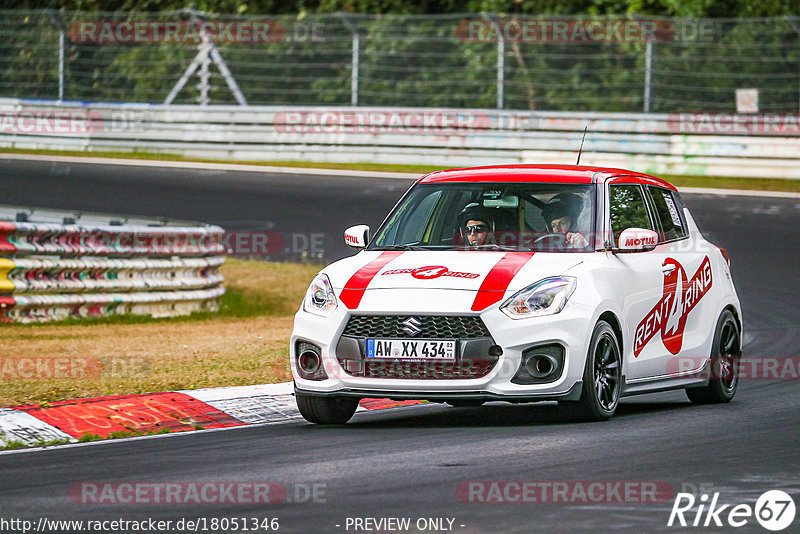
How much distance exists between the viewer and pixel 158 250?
51.1ft

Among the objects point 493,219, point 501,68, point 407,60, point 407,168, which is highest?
point 407,60

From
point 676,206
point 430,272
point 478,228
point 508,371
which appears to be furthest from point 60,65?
point 508,371

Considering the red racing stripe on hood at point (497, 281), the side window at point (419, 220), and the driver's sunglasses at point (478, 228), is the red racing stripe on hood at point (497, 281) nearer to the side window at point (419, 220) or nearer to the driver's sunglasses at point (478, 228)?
the driver's sunglasses at point (478, 228)

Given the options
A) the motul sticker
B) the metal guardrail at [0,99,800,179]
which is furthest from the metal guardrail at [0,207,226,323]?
the metal guardrail at [0,99,800,179]

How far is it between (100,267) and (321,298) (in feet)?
21.4

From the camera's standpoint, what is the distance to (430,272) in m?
8.76

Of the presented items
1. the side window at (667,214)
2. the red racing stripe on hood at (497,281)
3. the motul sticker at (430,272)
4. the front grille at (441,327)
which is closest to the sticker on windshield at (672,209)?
the side window at (667,214)

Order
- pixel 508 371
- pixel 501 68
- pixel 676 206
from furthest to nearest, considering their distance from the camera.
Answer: pixel 501 68
pixel 676 206
pixel 508 371

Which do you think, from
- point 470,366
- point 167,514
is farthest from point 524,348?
point 167,514

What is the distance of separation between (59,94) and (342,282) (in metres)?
22.5

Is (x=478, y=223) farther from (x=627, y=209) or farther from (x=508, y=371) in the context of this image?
(x=508, y=371)

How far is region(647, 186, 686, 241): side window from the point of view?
10.3 m

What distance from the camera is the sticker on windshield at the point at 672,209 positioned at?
10555 mm

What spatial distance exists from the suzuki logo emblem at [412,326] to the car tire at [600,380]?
3.27ft
